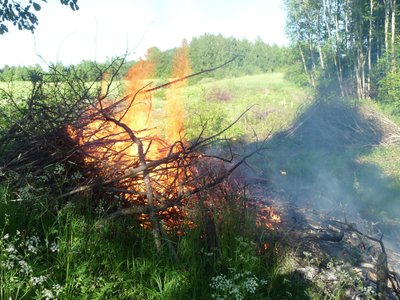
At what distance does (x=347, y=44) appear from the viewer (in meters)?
25.0

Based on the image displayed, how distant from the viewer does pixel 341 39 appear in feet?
85.0

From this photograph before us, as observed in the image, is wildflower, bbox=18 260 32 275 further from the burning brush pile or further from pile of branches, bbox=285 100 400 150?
pile of branches, bbox=285 100 400 150

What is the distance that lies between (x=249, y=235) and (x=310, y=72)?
2668 centimetres

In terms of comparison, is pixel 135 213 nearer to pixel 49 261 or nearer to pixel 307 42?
pixel 49 261

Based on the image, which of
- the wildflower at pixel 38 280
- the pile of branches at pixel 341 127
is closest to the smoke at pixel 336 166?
the pile of branches at pixel 341 127

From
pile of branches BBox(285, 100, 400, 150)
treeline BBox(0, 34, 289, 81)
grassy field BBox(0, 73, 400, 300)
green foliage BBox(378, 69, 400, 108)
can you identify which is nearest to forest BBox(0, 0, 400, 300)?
grassy field BBox(0, 73, 400, 300)

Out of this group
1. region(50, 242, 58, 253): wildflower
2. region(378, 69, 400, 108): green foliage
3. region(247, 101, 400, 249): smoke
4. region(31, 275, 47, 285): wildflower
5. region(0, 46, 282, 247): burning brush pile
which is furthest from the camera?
Result: region(378, 69, 400, 108): green foliage

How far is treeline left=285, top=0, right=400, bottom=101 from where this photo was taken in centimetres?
2095

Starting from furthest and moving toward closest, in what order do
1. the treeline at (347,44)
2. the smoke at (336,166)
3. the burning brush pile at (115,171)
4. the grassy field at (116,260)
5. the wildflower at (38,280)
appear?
1. the treeline at (347,44)
2. the smoke at (336,166)
3. the burning brush pile at (115,171)
4. the grassy field at (116,260)
5. the wildflower at (38,280)

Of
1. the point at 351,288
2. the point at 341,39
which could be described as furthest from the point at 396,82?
the point at 351,288

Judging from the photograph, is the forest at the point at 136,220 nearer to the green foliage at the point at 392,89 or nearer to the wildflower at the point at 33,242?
the wildflower at the point at 33,242

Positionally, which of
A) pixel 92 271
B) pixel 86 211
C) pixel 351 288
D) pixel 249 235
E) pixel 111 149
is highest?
pixel 111 149

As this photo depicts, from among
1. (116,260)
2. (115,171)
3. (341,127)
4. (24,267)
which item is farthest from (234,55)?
(24,267)

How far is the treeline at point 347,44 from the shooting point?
68.7 feet
